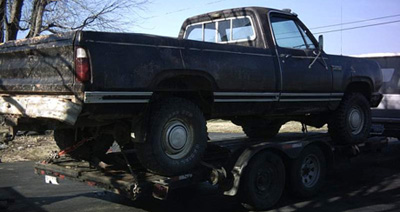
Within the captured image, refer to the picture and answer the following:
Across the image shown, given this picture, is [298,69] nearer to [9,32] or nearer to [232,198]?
[232,198]

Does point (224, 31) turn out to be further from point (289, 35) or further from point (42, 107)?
point (42, 107)

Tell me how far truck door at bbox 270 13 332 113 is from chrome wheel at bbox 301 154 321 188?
30.8 inches

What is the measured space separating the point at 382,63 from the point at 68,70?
8.22 m

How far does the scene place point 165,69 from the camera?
4.58 m

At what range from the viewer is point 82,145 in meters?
5.79

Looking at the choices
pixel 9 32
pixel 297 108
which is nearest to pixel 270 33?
pixel 297 108

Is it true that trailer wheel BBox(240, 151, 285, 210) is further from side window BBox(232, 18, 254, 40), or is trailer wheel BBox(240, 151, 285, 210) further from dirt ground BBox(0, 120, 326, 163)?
dirt ground BBox(0, 120, 326, 163)

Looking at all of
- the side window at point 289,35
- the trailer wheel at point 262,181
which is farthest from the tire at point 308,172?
the side window at point 289,35

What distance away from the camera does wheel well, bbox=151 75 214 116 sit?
15.7 ft

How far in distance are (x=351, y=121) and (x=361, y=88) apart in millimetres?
769

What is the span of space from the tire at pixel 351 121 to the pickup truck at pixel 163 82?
0.50m

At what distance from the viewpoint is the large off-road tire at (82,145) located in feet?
18.9

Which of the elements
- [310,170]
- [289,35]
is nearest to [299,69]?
[289,35]

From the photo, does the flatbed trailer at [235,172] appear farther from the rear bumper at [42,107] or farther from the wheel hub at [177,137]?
the rear bumper at [42,107]
